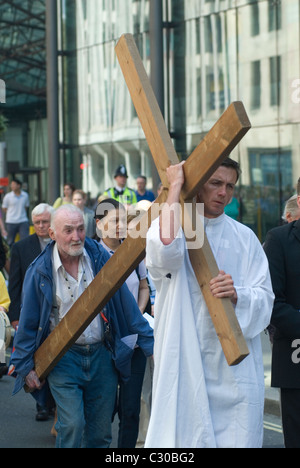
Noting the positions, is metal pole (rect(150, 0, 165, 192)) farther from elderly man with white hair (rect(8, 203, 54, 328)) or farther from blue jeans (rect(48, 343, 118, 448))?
blue jeans (rect(48, 343, 118, 448))

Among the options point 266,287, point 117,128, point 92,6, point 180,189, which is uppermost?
point 92,6

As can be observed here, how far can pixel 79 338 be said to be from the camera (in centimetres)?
512

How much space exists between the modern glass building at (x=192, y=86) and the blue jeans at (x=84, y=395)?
11.4 m

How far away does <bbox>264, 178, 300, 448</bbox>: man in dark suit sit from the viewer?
4.74 metres

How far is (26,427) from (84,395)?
2291 mm

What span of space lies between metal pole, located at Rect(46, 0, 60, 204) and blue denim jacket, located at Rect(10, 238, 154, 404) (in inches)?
620

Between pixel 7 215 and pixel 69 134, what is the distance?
4.95 meters

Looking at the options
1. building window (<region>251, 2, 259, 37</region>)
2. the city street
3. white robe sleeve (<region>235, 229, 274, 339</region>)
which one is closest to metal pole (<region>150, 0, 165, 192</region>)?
building window (<region>251, 2, 259, 37</region>)

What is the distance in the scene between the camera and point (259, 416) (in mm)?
3746

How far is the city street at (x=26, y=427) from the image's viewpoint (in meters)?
6.80

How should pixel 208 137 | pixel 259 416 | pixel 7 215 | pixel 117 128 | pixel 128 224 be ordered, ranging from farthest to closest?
pixel 117 128, pixel 7 215, pixel 128 224, pixel 259 416, pixel 208 137

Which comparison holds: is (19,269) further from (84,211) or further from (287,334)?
(84,211)

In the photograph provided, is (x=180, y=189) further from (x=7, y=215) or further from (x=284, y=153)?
(x=7, y=215)

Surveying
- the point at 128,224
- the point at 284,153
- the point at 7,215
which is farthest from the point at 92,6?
the point at 128,224
